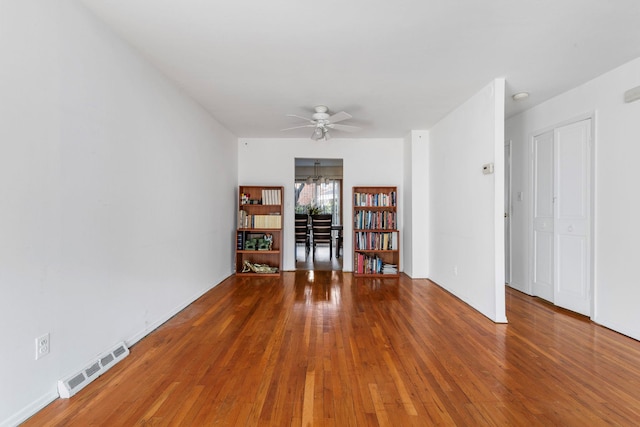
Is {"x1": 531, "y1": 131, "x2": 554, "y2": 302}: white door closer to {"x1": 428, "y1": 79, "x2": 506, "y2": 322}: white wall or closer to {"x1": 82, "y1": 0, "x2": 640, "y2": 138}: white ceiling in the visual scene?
{"x1": 82, "y1": 0, "x2": 640, "y2": 138}: white ceiling

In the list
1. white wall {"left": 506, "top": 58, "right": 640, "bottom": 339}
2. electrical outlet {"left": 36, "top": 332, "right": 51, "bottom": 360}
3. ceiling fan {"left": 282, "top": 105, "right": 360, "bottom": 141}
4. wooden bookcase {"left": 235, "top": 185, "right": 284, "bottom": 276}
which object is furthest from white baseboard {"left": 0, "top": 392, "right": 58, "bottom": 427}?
white wall {"left": 506, "top": 58, "right": 640, "bottom": 339}

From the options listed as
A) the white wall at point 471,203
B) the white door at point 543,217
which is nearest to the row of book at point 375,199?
the white wall at point 471,203

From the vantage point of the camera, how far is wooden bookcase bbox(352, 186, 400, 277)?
5.20 metres

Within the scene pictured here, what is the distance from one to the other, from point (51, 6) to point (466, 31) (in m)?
2.58

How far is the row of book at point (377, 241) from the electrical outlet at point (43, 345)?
4165 mm

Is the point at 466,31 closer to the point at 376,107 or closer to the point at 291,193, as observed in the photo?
the point at 376,107

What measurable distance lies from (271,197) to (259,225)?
1.70ft

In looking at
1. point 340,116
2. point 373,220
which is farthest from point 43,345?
point 373,220

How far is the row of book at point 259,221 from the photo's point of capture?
5.18 meters

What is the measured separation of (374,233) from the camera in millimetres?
5262

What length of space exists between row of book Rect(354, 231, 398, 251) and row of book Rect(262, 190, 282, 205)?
4.88 feet

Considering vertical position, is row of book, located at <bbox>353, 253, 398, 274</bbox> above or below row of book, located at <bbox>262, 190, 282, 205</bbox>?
below

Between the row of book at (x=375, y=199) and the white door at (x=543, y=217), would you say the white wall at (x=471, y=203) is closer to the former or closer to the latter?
the row of book at (x=375, y=199)

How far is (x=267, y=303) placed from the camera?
3570mm
